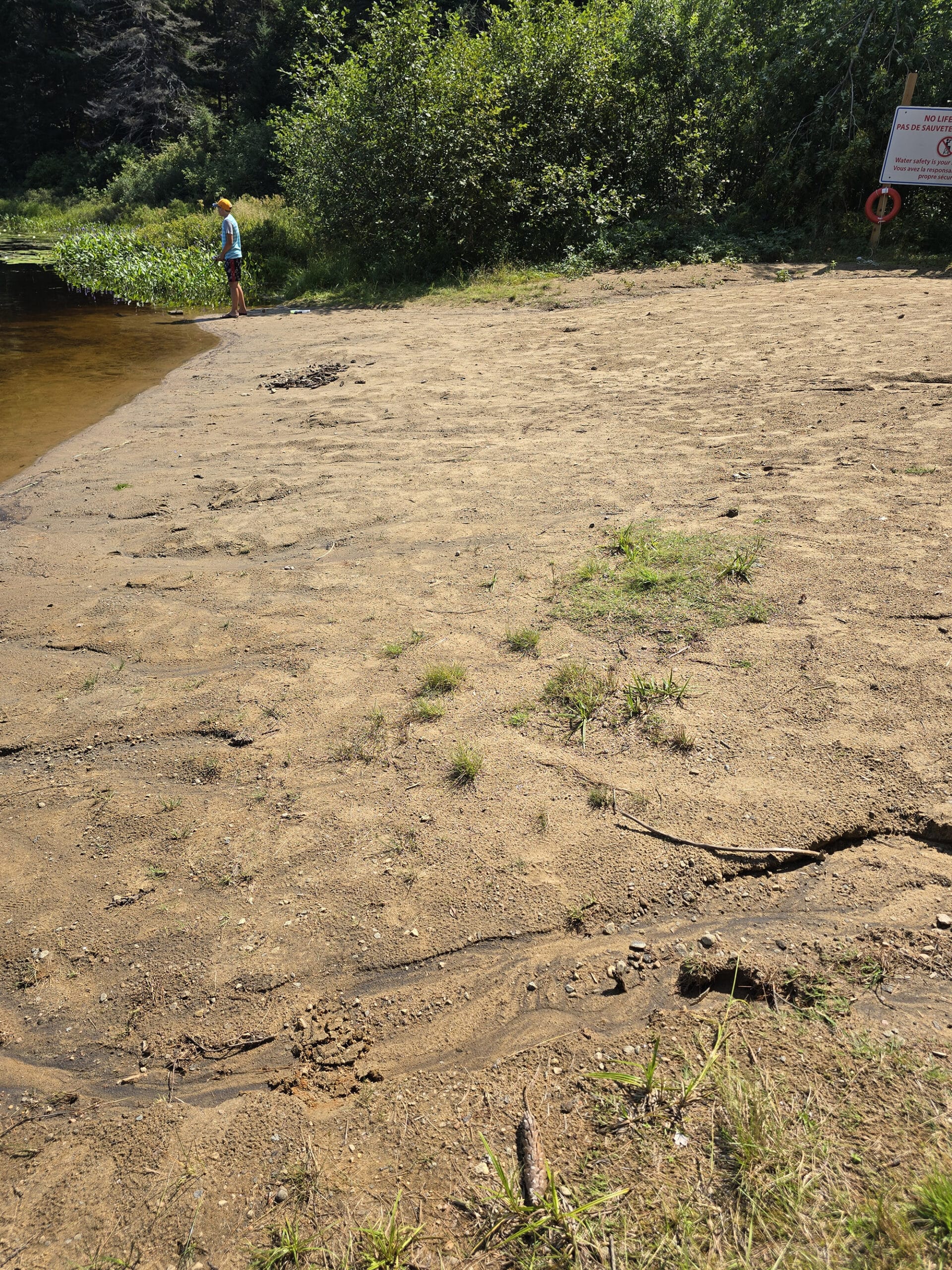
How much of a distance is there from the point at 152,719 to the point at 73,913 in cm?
109

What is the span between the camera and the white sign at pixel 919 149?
11469 mm

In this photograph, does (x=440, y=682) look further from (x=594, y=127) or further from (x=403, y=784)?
(x=594, y=127)

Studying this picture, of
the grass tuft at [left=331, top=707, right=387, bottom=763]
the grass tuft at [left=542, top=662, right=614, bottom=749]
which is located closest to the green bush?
the grass tuft at [left=331, top=707, right=387, bottom=763]

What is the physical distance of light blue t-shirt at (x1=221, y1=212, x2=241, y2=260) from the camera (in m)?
13.5

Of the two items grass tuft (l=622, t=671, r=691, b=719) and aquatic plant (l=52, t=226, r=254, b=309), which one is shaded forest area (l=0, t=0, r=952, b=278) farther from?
grass tuft (l=622, t=671, r=691, b=719)

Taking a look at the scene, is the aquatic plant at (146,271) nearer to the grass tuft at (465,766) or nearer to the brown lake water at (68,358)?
the brown lake water at (68,358)

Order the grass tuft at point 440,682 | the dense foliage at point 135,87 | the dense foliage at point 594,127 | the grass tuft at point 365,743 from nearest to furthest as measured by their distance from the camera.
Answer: the grass tuft at point 365,743
the grass tuft at point 440,682
the dense foliage at point 594,127
the dense foliage at point 135,87

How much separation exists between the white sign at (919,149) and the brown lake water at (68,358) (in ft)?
34.2

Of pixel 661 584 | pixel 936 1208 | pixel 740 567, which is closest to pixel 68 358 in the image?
pixel 661 584

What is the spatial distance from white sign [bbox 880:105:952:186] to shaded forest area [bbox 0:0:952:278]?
2.80 feet

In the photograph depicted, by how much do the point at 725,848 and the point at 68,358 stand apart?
12.3 metres

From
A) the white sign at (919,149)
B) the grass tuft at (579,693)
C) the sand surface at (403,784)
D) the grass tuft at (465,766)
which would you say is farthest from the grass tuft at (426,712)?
the white sign at (919,149)

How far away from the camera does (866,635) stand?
357 centimetres

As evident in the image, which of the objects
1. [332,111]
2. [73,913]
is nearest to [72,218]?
[332,111]
